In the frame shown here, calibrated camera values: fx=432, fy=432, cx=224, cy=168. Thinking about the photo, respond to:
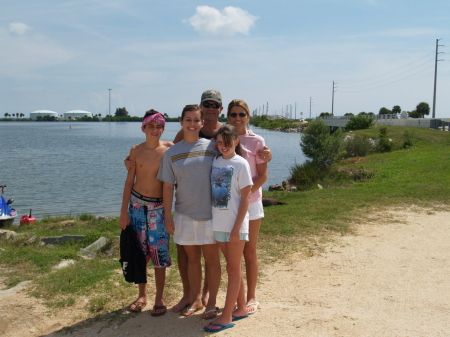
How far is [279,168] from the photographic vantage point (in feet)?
85.0

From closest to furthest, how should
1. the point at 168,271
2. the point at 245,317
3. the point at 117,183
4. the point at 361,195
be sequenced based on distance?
the point at 245,317
the point at 168,271
the point at 361,195
the point at 117,183

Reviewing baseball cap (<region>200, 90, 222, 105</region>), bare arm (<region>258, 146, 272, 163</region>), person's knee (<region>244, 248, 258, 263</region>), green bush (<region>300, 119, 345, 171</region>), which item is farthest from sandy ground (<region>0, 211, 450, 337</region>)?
green bush (<region>300, 119, 345, 171</region>)

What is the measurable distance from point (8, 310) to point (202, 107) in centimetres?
288

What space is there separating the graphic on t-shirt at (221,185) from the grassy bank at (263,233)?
61.8 inches

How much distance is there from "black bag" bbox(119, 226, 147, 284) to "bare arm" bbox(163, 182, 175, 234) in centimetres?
46

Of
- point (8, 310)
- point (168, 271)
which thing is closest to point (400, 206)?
point (168, 271)

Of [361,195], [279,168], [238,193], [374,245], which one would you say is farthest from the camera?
[279,168]

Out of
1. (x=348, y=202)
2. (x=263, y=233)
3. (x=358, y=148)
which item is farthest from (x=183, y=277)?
(x=358, y=148)

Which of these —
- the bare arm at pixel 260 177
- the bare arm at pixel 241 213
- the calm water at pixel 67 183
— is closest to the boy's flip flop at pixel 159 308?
the bare arm at pixel 241 213

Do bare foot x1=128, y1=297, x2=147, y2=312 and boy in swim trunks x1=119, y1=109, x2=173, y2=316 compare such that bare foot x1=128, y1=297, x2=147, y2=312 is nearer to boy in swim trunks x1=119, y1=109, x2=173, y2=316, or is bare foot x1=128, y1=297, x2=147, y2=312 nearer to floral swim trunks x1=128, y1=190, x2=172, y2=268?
boy in swim trunks x1=119, y1=109, x2=173, y2=316

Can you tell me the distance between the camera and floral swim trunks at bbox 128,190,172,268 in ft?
14.3

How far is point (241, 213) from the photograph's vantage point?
12.7ft

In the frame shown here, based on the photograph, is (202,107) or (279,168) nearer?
(202,107)

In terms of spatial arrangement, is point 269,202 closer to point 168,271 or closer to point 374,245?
point 374,245
